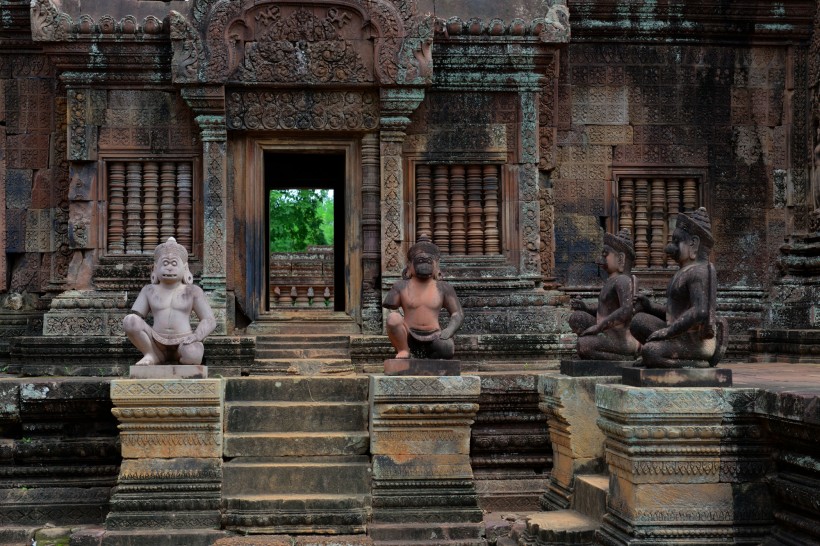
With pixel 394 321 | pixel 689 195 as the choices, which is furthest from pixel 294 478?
pixel 689 195

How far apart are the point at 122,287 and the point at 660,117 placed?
5383 mm

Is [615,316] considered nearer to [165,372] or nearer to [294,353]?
[165,372]

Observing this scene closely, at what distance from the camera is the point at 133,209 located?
32.3 feet

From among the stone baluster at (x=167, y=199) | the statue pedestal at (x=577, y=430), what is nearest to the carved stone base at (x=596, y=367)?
the statue pedestal at (x=577, y=430)

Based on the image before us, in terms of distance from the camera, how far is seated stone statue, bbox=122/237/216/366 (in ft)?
24.5

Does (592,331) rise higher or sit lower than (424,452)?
higher

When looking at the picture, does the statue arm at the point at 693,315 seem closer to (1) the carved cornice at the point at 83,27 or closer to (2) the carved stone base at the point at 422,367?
(2) the carved stone base at the point at 422,367

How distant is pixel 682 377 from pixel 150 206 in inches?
218

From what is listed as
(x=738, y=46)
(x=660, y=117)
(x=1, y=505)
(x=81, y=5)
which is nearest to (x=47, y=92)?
(x=81, y=5)

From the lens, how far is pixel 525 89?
9852 millimetres

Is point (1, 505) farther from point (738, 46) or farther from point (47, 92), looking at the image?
point (738, 46)

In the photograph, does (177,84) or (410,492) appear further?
(177,84)

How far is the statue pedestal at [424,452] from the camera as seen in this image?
7.37 meters

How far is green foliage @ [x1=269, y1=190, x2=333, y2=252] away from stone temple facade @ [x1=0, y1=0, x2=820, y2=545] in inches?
780
